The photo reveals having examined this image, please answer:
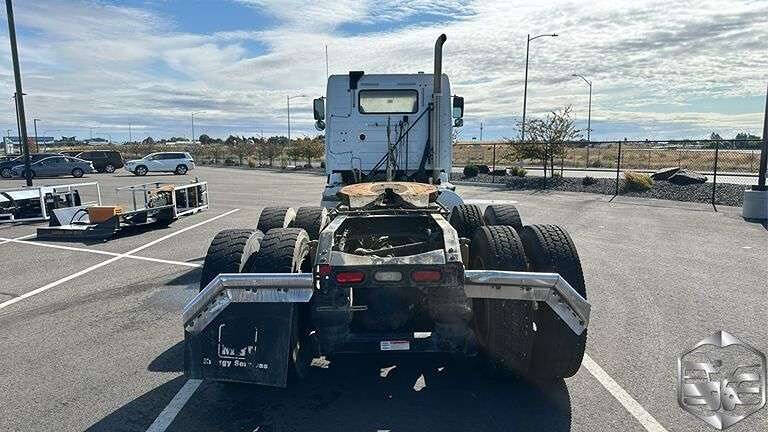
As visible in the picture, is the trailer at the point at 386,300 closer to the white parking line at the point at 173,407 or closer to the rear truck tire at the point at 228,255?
the rear truck tire at the point at 228,255

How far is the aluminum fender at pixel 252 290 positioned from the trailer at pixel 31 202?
37.6ft

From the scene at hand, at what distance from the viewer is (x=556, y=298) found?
329cm

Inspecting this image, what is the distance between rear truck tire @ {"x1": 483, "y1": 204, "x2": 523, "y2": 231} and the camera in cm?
561

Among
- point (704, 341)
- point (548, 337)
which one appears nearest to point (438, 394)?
point (548, 337)

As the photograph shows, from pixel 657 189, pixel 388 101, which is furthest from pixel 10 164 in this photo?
pixel 657 189

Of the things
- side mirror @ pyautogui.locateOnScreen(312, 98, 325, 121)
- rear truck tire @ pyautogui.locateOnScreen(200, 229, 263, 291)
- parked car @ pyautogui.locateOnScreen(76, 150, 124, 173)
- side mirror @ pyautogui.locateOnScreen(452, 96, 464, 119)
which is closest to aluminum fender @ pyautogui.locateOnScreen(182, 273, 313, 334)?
rear truck tire @ pyautogui.locateOnScreen(200, 229, 263, 291)

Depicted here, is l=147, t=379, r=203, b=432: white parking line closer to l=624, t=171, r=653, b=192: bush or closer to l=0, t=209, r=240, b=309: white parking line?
l=0, t=209, r=240, b=309: white parking line

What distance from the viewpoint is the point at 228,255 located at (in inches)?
159

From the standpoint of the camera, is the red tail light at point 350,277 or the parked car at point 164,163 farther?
the parked car at point 164,163

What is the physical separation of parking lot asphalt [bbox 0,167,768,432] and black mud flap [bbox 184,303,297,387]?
0.36m

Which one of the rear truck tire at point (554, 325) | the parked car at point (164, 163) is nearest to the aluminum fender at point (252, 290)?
the rear truck tire at point (554, 325)

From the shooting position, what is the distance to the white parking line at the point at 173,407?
3.49m

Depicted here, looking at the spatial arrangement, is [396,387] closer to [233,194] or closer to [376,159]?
[376,159]

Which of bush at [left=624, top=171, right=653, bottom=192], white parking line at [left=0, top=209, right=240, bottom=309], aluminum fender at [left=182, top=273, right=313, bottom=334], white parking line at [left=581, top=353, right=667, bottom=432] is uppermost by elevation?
aluminum fender at [left=182, top=273, right=313, bottom=334]
